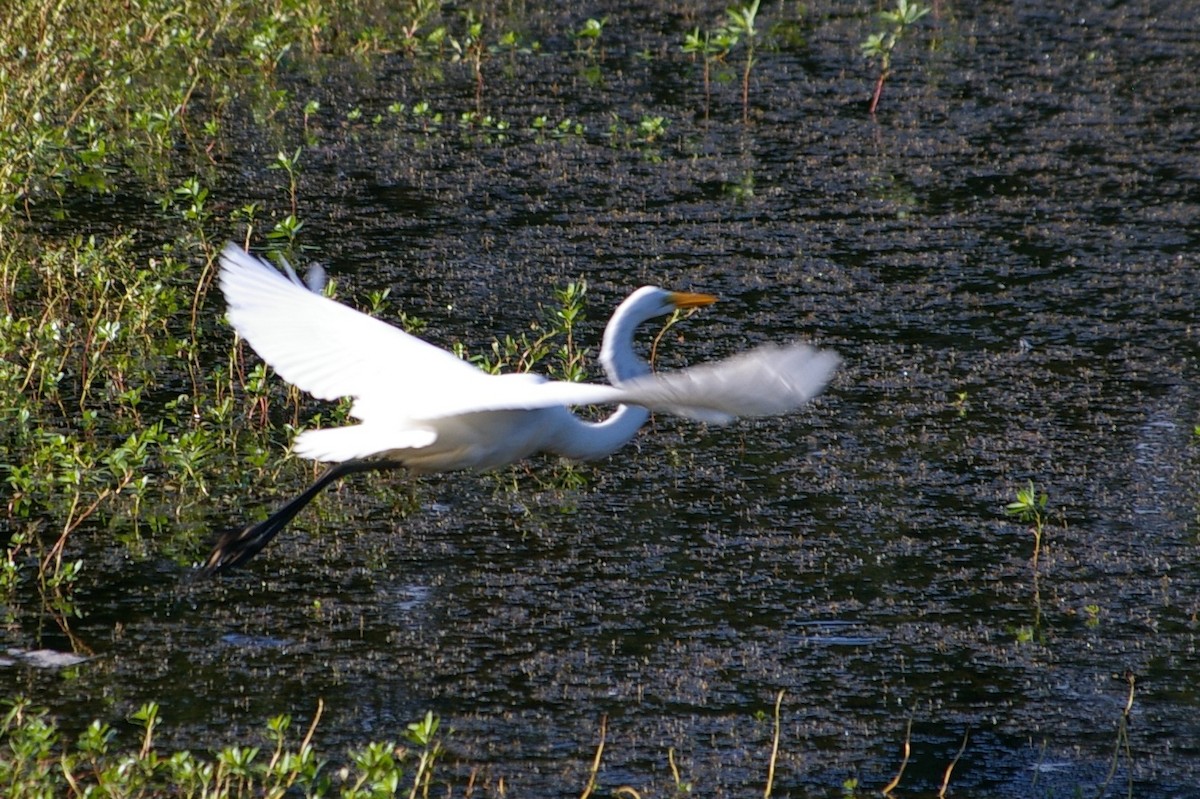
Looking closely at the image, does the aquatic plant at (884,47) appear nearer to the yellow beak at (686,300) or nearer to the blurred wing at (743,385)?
the yellow beak at (686,300)

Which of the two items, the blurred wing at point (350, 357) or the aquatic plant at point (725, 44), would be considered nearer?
the blurred wing at point (350, 357)

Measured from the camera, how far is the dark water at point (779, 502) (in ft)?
9.92

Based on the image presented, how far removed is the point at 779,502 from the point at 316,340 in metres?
1.14

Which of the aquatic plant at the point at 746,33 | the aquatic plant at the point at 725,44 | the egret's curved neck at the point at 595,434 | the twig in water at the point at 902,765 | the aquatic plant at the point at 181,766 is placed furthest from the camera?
the aquatic plant at the point at 725,44

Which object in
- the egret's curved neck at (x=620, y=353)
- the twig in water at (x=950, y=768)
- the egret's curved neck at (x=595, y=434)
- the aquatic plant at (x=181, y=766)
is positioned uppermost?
the egret's curved neck at (x=620, y=353)

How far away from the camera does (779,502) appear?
3.93 m

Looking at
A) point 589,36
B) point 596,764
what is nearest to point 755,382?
point 596,764

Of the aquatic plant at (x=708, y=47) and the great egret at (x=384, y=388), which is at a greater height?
the aquatic plant at (x=708, y=47)

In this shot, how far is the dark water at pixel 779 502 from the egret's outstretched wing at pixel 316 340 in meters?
0.41

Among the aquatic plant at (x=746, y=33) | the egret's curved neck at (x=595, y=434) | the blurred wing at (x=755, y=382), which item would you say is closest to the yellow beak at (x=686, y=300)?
the egret's curved neck at (x=595, y=434)

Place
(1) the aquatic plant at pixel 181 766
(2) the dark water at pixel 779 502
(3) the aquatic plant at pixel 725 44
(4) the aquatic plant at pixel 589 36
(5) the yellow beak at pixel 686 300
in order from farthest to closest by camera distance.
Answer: (4) the aquatic plant at pixel 589 36
(3) the aquatic plant at pixel 725 44
(5) the yellow beak at pixel 686 300
(2) the dark water at pixel 779 502
(1) the aquatic plant at pixel 181 766

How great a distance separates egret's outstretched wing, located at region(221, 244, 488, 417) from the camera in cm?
344

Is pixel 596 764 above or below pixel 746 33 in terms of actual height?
below

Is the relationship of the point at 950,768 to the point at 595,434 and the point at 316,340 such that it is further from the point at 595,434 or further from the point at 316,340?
the point at 316,340
